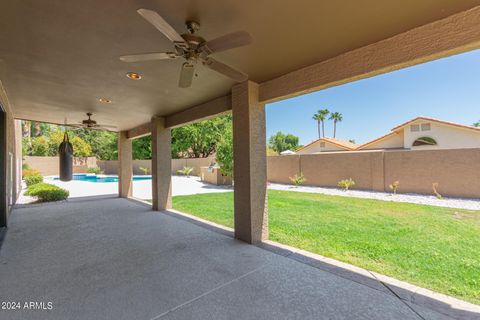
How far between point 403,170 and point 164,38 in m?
10.4

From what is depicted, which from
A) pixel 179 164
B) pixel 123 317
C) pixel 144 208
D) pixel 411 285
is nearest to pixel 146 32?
pixel 123 317

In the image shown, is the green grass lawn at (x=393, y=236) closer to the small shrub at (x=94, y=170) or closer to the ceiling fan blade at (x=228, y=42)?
the ceiling fan blade at (x=228, y=42)

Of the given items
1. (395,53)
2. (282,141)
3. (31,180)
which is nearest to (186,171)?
(31,180)

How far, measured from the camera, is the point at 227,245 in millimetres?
3732

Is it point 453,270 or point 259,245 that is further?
point 259,245

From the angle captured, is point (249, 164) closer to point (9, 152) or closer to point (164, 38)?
point (164, 38)

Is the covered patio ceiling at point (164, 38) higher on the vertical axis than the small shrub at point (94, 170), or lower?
higher

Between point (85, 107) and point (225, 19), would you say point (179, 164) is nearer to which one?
point (85, 107)

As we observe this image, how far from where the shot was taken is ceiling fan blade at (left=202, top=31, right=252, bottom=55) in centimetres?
192

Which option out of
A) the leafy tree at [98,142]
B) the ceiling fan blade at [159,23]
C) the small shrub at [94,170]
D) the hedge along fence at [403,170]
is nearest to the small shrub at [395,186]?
the hedge along fence at [403,170]

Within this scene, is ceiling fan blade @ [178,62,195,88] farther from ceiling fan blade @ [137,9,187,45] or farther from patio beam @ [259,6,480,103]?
patio beam @ [259,6,480,103]

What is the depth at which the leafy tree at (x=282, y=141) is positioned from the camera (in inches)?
1634

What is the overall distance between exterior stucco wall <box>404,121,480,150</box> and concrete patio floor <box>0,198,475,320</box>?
1282 centimetres

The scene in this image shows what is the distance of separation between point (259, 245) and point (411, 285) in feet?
6.54
